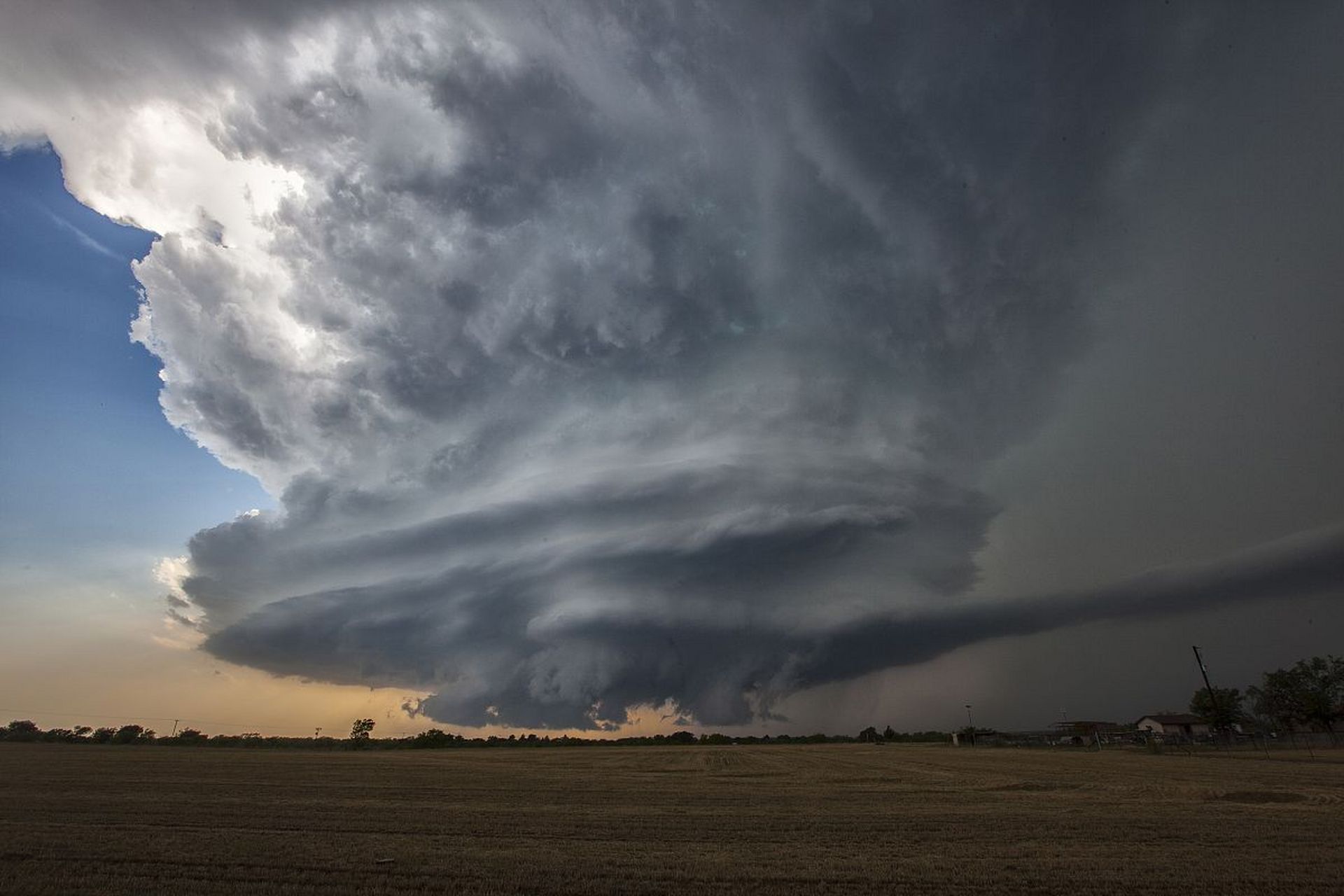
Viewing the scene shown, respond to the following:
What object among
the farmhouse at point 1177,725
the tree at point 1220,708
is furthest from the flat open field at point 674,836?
the farmhouse at point 1177,725

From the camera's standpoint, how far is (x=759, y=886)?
52.5ft

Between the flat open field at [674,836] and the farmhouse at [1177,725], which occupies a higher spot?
the farmhouse at [1177,725]

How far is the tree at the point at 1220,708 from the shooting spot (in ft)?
376

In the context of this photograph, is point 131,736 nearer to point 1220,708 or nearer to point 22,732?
point 22,732

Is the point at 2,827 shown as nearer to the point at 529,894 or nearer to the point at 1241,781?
the point at 529,894

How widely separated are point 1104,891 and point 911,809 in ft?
45.6

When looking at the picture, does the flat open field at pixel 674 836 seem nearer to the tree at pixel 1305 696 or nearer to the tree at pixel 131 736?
the tree at pixel 1305 696

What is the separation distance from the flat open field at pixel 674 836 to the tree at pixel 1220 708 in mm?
94687

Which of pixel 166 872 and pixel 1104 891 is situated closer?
pixel 1104 891

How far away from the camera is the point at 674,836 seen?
22281mm

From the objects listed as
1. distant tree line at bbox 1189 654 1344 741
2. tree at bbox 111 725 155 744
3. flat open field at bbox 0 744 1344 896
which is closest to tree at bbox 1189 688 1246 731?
distant tree line at bbox 1189 654 1344 741

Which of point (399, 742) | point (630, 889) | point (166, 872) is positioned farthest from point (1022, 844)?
point (399, 742)

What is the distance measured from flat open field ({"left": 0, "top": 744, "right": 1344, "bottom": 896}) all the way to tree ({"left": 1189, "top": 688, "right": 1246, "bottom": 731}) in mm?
94687

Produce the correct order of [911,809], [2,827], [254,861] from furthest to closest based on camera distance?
[911,809] → [2,827] → [254,861]
